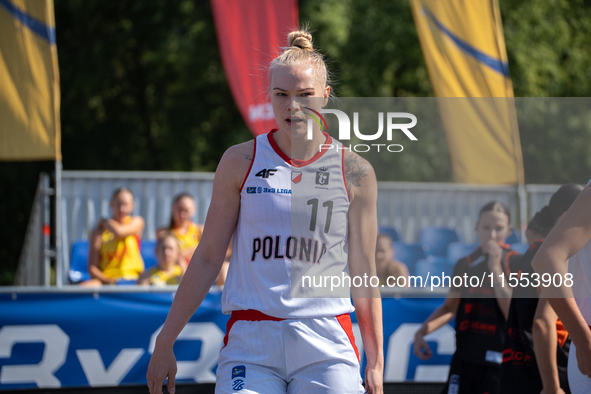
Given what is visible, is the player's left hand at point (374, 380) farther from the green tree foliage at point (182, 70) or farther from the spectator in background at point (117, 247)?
the green tree foliage at point (182, 70)

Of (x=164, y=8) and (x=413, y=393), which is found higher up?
(x=164, y=8)

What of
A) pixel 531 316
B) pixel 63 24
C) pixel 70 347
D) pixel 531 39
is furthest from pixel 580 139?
pixel 63 24

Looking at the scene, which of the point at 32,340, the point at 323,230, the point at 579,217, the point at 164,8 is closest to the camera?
the point at 579,217

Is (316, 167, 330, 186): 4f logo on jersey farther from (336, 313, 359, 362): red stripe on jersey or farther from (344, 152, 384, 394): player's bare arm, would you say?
(336, 313, 359, 362): red stripe on jersey

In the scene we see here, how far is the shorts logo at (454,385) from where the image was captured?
14.4 feet

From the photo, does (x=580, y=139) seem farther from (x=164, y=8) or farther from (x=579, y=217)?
(x=164, y=8)

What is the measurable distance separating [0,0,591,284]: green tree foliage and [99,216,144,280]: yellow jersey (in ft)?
28.0

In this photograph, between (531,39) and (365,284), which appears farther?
(531,39)

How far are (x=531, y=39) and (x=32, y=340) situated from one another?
14.6 m

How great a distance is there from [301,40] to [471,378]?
9.45ft

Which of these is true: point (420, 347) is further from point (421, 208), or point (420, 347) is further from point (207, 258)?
point (421, 208)

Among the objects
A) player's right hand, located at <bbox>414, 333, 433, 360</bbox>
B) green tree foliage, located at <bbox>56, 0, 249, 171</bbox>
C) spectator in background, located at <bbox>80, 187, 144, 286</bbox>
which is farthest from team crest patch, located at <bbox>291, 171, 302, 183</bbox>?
green tree foliage, located at <bbox>56, 0, 249, 171</bbox>

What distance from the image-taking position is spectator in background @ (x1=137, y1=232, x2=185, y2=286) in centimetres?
637

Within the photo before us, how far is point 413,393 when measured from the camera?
521 cm
